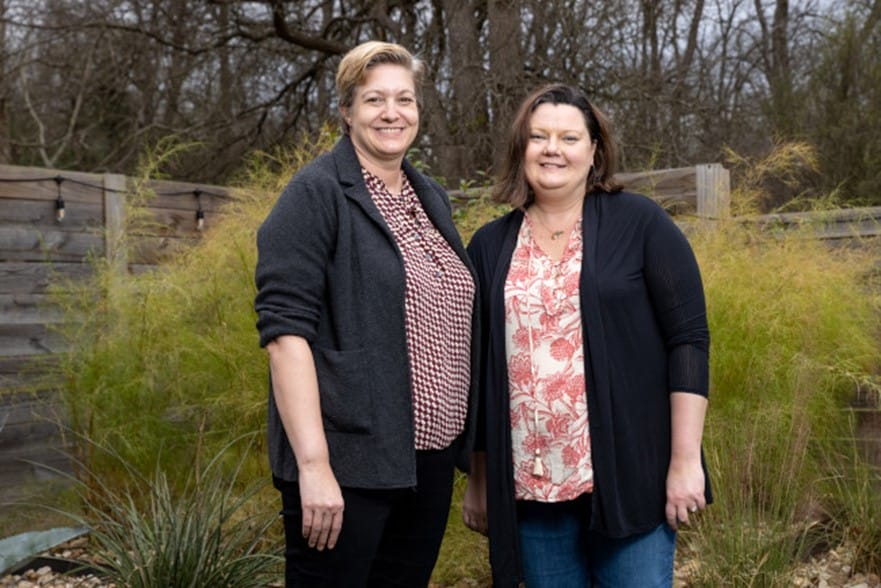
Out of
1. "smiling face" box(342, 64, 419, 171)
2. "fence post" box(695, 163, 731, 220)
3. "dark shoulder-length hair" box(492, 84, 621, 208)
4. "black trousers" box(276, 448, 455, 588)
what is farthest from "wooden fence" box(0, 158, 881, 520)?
"black trousers" box(276, 448, 455, 588)

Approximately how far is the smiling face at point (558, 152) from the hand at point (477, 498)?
65 centimetres

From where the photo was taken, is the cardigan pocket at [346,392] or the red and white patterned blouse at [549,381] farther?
the red and white patterned blouse at [549,381]

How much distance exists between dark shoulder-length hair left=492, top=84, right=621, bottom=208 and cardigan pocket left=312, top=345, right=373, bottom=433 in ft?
1.91

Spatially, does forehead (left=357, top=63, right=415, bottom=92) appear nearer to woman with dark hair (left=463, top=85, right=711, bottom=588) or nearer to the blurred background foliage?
woman with dark hair (left=463, top=85, right=711, bottom=588)

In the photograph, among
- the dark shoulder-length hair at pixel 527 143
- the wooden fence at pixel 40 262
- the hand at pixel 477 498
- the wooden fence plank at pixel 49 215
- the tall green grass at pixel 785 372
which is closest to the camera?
the dark shoulder-length hair at pixel 527 143

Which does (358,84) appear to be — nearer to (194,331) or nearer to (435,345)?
(435,345)

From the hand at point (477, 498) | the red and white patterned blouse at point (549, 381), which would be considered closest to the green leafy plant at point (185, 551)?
the hand at point (477, 498)

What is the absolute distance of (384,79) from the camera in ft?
7.20

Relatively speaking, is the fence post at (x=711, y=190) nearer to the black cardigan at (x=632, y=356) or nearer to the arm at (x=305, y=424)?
the black cardigan at (x=632, y=356)

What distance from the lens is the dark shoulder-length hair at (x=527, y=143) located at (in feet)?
7.47

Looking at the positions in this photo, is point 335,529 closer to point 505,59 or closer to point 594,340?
point 594,340

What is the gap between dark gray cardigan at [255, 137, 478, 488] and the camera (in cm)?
200

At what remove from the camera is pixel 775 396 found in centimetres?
392

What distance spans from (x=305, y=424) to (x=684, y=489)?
2.62 ft
